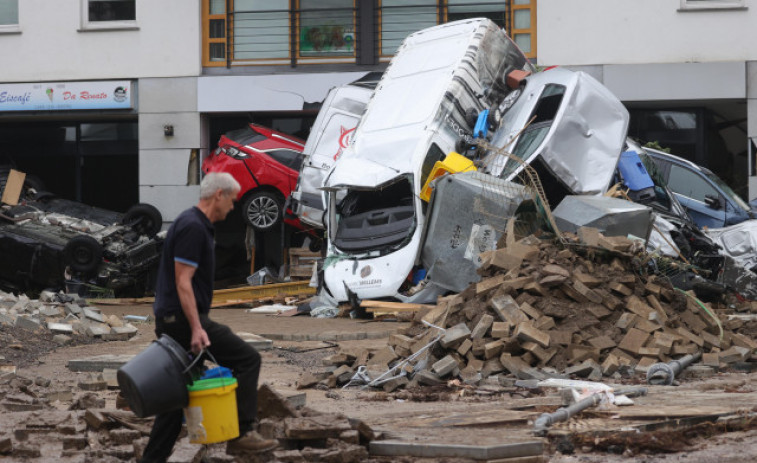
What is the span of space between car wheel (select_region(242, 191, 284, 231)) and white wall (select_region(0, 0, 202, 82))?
4.90m

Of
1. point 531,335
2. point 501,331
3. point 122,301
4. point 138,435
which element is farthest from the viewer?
point 122,301

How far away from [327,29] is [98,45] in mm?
5199

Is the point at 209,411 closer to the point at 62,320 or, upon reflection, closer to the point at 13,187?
the point at 62,320

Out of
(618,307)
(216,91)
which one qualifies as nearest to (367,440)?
(618,307)

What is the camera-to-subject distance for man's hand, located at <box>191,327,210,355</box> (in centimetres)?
585

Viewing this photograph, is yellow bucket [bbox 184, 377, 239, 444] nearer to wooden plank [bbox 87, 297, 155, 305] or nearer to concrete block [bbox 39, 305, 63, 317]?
concrete block [bbox 39, 305, 63, 317]

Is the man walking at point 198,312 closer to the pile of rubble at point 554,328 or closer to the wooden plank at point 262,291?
the pile of rubble at point 554,328

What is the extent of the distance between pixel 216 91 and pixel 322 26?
2779 millimetres

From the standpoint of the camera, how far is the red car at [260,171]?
21328mm

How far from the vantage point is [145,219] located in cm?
2267

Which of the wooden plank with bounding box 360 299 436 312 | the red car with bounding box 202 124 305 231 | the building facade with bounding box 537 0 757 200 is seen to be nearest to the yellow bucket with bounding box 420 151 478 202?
the wooden plank with bounding box 360 299 436 312

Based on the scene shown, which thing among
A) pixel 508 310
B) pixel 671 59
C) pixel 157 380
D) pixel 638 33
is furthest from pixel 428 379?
pixel 638 33

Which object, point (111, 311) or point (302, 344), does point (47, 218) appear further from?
point (302, 344)

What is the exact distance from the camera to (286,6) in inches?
1001
